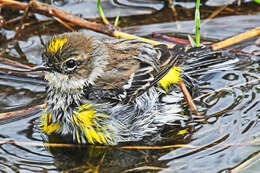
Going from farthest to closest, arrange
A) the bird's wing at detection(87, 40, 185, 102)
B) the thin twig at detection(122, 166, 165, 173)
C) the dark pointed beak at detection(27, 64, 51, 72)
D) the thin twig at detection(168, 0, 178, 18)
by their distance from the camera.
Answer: the thin twig at detection(168, 0, 178, 18) < the bird's wing at detection(87, 40, 185, 102) < the dark pointed beak at detection(27, 64, 51, 72) < the thin twig at detection(122, 166, 165, 173)

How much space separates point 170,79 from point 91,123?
1318mm

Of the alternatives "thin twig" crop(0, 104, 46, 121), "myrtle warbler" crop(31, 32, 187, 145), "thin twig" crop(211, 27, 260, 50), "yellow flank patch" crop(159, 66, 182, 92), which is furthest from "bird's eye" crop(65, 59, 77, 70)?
"thin twig" crop(211, 27, 260, 50)

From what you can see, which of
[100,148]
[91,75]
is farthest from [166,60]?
[100,148]

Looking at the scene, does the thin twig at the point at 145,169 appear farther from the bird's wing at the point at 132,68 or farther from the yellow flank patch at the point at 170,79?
the yellow flank patch at the point at 170,79

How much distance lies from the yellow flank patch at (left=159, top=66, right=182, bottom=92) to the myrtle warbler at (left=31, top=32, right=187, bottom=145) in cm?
24

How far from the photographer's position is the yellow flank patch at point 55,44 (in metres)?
5.20

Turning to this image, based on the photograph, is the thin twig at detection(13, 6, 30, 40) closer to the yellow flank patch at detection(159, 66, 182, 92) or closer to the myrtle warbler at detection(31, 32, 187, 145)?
the myrtle warbler at detection(31, 32, 187, 145)

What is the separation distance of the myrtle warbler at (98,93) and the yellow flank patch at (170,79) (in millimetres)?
237

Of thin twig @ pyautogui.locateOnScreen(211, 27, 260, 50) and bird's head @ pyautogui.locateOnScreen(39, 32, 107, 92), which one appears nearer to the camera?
bird's head @ pyautogui.locateOnScreen(39, 32, 107, 92)

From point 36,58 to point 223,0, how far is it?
10.9ft

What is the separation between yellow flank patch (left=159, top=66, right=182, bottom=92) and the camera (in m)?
6.01

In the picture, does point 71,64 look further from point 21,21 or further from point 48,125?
point 21,21

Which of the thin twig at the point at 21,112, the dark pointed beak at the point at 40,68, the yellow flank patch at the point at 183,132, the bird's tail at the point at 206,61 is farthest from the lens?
the bird's tail at the point at 206,61

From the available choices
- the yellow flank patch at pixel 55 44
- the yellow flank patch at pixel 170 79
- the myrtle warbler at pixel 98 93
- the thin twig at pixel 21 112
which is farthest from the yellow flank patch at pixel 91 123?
the yellow flank patch at pixel 170 79
